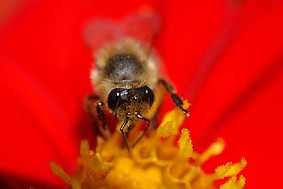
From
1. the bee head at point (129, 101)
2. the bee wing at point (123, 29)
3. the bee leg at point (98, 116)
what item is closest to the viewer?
the bee head at point (129, 101)

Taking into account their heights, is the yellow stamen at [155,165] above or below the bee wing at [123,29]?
below

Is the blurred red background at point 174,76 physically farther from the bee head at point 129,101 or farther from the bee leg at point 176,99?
the bee head at point 129,101

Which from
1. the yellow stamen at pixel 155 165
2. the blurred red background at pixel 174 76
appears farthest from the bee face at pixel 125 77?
the blurred red background at pixel 174 76

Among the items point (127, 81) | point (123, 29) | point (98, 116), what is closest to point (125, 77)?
point (127, 81)

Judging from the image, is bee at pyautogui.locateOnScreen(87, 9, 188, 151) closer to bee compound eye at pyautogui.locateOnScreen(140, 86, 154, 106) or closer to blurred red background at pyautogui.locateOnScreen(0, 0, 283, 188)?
bee compound eye at pyautogui.locateOnScreen(140, 86, 154, 106)

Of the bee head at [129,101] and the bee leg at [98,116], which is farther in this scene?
the bee leg at [98,116]

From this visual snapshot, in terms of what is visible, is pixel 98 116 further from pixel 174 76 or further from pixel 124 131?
pixel 174 76

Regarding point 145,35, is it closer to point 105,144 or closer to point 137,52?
point 137,52

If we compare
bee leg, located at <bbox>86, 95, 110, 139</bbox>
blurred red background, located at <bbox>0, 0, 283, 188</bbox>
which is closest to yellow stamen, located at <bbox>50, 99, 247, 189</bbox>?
bee leg, located at <bbox>86, 95, 110, 139</bbox>
